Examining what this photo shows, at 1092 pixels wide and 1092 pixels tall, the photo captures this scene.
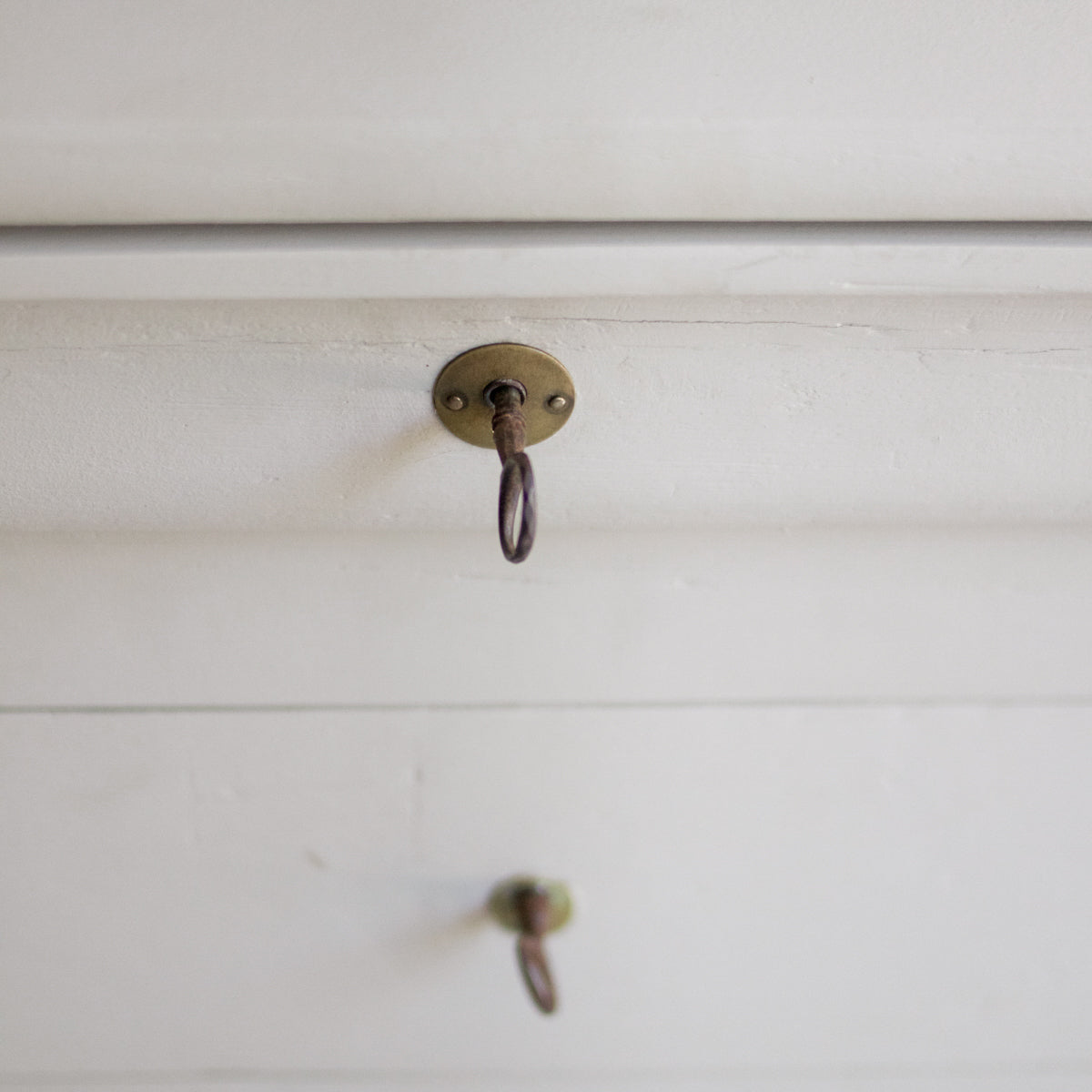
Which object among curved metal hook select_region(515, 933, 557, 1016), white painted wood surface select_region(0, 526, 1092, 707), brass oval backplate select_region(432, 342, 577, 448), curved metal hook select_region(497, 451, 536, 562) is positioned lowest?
curved metal hook select_region(515, 933, 557, 1016)

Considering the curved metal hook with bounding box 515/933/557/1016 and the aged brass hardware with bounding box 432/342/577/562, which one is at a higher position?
the aged brass hardware with bounding box 432/342/577/562

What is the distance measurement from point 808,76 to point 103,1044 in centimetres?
44

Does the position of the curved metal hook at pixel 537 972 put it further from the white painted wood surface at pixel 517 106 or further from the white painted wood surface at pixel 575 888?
the white painted wood surface at pixel 517 106

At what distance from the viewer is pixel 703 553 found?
0.28 m

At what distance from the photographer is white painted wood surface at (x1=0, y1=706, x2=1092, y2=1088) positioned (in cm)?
31

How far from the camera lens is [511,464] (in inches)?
8.3

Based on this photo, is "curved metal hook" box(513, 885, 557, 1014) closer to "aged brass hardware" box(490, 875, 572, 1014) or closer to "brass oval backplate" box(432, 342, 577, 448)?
"aged brass hardware" box(490, 875, 572, 1014)

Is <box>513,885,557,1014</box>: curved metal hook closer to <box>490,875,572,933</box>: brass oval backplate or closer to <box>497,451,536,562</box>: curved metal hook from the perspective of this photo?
<box>490,875,572,933</box>: brass oval backplate

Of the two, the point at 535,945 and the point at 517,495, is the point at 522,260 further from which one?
the point at 535,945

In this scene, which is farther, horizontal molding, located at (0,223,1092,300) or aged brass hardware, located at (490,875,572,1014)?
aged brass hardware, located at (490,875,572,1014)

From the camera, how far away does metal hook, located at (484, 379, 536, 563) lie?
21 cm

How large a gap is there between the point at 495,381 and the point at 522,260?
1.3 inches

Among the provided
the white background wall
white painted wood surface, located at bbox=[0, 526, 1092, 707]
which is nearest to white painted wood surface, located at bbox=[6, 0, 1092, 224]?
the white background wall

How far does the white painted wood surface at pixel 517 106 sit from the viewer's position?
0.20 m
